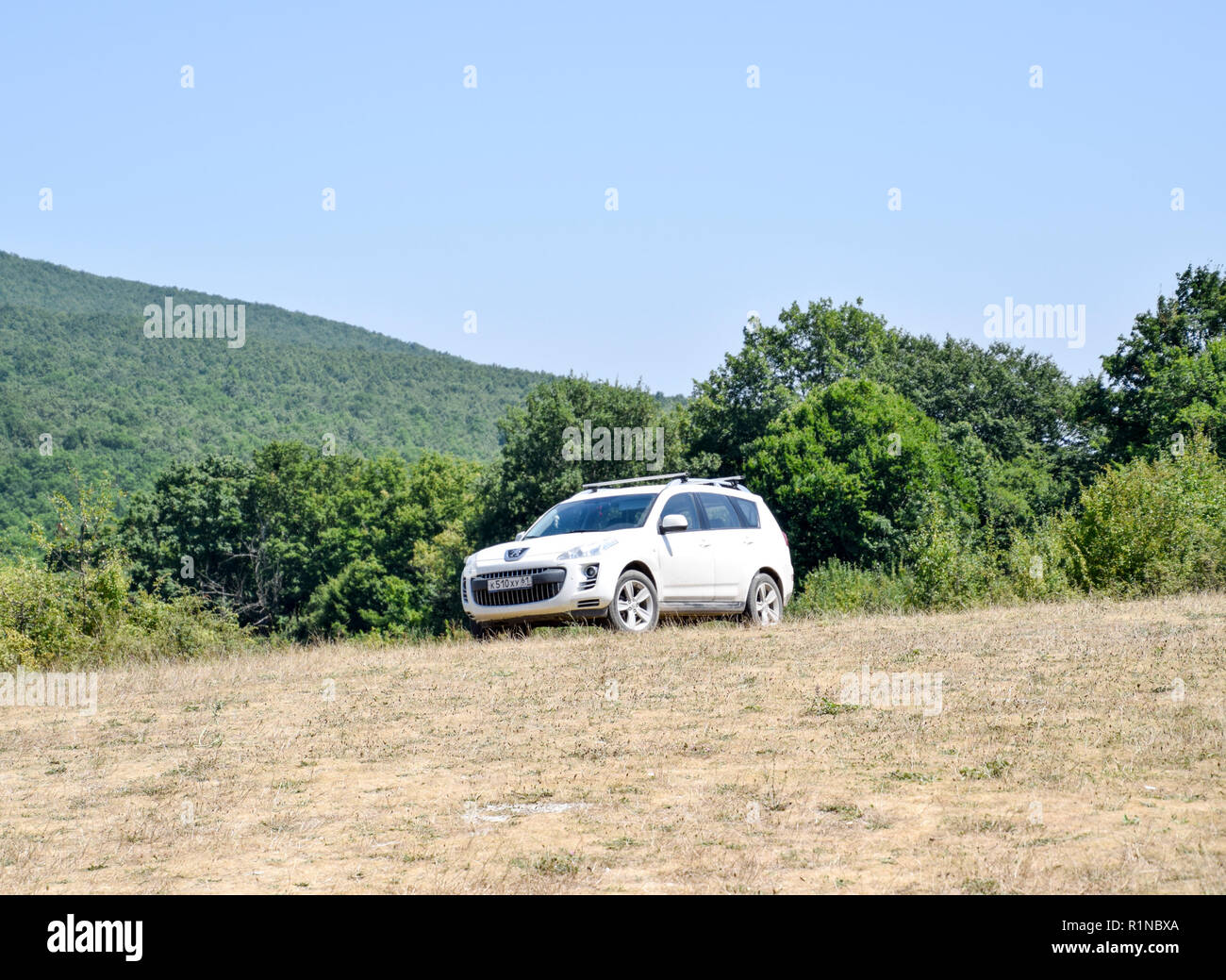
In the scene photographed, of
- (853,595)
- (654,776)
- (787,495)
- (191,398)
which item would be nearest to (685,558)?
(654,776)

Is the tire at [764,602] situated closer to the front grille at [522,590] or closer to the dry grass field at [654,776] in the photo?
the front grille at [522,590]

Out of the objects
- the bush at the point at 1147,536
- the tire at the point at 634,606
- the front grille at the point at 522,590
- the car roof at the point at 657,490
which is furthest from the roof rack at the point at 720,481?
the bush at the point at 1147,536

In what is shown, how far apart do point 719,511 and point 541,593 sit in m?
3.08

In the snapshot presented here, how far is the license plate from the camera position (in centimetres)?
1394

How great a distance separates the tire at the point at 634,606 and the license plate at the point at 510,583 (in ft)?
3.28

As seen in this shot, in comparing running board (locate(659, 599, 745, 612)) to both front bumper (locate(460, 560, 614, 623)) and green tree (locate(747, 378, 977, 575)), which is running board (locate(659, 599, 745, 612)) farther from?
green tree (locate(747, 378, 977, 575))

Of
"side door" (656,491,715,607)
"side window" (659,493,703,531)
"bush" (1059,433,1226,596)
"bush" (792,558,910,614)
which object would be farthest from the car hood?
"bush" (1059,433,1226,596)

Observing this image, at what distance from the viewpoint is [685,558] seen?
48.6 feet

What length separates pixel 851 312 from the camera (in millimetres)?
59906

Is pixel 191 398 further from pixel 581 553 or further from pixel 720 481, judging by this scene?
pixel 581 553

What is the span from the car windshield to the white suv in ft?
0.05

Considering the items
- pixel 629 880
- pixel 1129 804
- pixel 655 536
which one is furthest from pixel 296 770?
pixel 655 536
